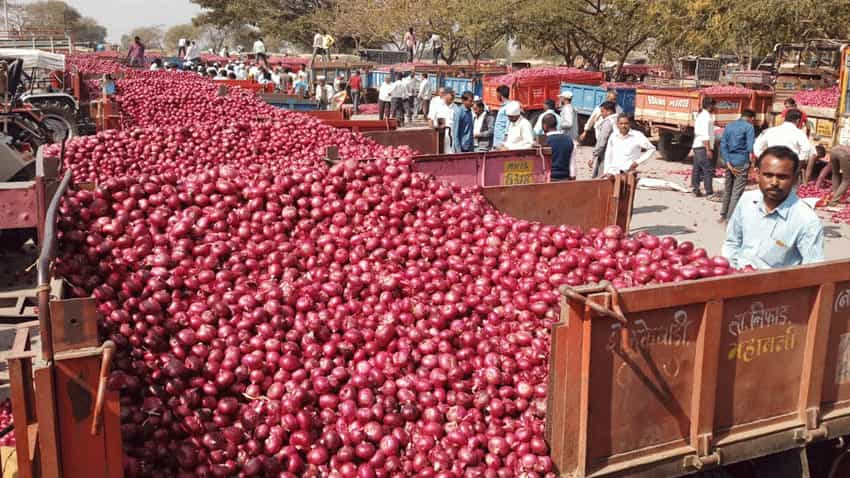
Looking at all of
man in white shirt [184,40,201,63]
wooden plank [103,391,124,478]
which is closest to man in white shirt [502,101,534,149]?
wooden plank [103,391,124,478]

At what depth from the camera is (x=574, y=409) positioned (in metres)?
2.94

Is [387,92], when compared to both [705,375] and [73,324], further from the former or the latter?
[73,324]

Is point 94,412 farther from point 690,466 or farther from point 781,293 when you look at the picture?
point 781,293

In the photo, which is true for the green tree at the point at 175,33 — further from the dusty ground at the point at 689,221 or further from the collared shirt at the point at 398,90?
the dusty ground at the point at 689,221

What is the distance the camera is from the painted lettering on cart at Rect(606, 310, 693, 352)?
2.98 meters

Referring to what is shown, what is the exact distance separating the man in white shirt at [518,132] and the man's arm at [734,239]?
5986mm

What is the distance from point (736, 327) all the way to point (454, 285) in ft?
4.49

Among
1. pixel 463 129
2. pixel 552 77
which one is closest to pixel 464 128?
pixel 463 129

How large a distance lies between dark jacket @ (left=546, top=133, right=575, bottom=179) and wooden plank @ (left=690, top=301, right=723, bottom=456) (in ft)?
20.6

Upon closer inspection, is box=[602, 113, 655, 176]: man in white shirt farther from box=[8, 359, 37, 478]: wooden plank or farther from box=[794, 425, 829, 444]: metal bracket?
box=[8, 359, 37, 478]: wooden plank

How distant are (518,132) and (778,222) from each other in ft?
21.3

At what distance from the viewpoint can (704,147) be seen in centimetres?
1351

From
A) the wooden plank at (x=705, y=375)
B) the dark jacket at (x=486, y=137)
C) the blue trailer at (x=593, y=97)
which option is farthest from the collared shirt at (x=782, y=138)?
the blue trailer at (x=593, y=97)

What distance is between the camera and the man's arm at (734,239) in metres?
4.57
